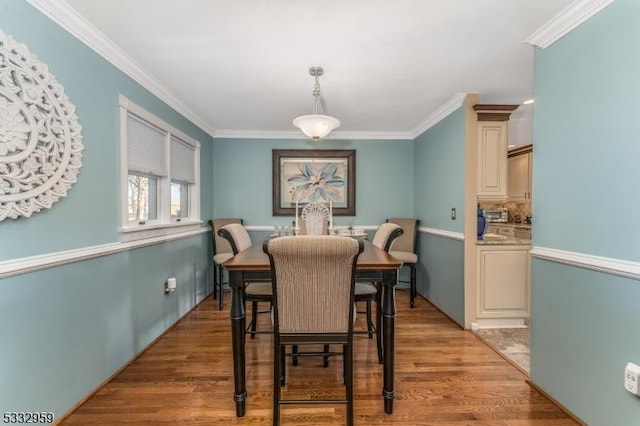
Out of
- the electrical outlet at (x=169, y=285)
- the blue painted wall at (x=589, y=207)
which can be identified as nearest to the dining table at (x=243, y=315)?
the blue painted wall at (x=589, y=207)

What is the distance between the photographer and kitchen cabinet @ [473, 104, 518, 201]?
2930 mm

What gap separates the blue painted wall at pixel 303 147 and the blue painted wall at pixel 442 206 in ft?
0.83

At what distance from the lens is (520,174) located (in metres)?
5.15

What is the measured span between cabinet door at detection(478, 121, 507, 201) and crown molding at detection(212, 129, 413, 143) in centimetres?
147

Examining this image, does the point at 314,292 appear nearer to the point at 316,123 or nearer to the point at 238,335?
the point at 238,335

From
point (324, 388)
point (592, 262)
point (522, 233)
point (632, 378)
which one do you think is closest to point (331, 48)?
point (592, 262)

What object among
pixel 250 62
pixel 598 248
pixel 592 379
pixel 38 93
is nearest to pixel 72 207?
pixel 38 93

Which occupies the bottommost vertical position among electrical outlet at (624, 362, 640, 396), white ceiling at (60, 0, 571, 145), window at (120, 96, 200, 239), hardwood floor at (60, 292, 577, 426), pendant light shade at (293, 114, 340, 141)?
hardwood floor at (60, 292, 577, 426)

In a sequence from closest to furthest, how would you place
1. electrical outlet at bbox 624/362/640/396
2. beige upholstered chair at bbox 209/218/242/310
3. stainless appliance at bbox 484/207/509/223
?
electrical outlet at bbox 624/362/640/396 < beige upholstered chair at bbox 209/218/242/310 < stainless appliance at bbox 484/207/509/223

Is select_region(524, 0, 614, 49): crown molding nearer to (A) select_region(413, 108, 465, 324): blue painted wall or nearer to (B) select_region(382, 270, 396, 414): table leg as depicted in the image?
(A) select_region(413, 108, 465, 324): blue painted wall

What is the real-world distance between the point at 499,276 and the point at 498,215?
2748 millimetres

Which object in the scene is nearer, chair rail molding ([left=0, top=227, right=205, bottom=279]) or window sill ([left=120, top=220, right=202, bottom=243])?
chair rail molding ([left=0, top=227, right=205, bottom=279])

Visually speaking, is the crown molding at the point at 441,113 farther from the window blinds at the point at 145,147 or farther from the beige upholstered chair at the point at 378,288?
the window blinds at the point at 145,147

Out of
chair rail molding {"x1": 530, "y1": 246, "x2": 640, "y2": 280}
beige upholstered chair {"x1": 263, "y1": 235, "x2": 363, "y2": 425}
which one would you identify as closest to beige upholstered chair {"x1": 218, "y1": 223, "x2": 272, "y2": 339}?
beige upholstered chair {"x1": 263, "y1": 235, "x2": 363, "y2": 425}
